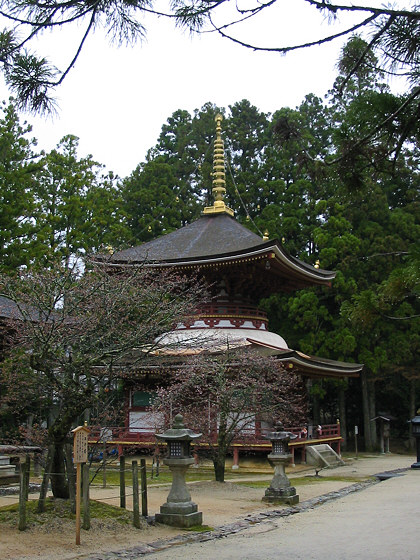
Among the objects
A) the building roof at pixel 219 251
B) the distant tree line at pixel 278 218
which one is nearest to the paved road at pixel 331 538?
the distant tree line at pixel 278 218

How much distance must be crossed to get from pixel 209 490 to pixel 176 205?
23.4 meters

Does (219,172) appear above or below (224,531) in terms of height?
above

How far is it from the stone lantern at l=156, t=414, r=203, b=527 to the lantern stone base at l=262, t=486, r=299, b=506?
2810 mm

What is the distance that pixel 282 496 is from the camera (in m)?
11.9

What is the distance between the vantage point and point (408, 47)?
4629 millimetres

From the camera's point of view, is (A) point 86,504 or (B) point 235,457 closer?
(A) point 86,504

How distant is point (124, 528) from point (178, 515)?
0.91m

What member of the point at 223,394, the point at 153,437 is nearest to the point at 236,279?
the point at 153,437

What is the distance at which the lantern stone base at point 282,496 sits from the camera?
1185 centimetres

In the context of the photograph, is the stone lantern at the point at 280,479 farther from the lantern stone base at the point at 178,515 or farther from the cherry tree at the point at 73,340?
the cherry tree at the point at 73,340

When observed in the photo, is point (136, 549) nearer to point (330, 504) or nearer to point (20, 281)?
point (330, 504)

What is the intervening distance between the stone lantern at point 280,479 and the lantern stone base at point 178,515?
2.94m

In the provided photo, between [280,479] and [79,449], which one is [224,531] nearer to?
[79,449]

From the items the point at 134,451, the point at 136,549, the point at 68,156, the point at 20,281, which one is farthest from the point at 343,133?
the point at 68,156
